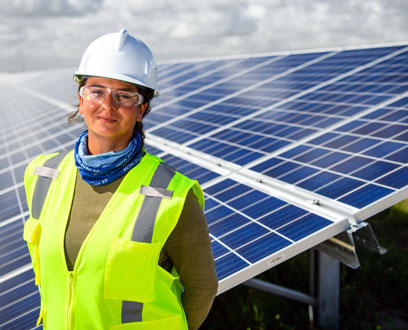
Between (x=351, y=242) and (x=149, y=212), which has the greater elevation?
(x=149, y=212)

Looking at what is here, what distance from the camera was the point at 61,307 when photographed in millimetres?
3012

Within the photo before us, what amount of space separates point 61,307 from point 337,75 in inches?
369

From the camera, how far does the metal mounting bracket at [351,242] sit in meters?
5.21

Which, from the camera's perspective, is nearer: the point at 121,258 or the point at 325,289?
the point at 121,258

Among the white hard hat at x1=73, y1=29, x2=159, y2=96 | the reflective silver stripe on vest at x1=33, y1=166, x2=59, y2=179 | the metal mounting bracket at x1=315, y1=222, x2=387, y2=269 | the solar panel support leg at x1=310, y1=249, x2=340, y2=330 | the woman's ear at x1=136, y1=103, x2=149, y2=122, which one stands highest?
the white hard hat at x1=73, y1=29, x2=159, y2=96

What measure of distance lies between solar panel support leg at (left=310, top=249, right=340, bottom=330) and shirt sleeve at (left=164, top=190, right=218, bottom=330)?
436 centimetres

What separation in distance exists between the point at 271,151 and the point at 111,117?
16.2 ft

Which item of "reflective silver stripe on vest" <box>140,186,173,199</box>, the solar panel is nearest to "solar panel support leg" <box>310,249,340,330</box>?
the solar panel

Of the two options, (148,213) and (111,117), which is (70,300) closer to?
(148,213)

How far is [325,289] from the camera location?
742 centimetres

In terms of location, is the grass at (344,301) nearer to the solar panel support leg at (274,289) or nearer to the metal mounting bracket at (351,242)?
the solar panel support leg at (274,289)

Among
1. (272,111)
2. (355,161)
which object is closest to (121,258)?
(355,161)

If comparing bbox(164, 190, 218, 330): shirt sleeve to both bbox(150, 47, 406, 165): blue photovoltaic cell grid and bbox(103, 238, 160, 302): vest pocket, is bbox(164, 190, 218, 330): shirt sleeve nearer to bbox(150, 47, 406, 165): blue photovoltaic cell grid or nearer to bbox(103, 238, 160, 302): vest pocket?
bbox(103, 238, 160, 302): vest pocket

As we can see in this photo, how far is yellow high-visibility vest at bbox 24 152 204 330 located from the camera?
279cm
